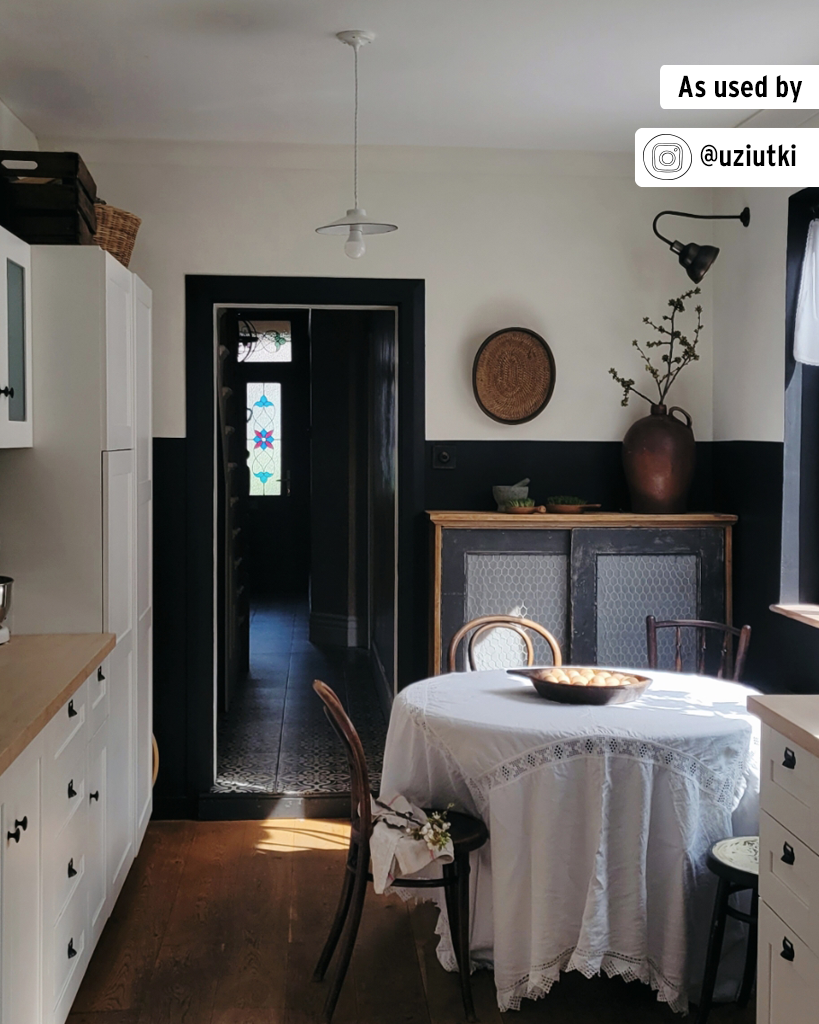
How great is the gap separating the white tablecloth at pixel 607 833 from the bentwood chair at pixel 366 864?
0.08 meters

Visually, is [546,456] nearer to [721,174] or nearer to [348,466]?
[721,174]

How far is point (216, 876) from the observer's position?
12.5 ft

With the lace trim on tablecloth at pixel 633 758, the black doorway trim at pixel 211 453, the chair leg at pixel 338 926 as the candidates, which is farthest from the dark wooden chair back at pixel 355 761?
the black doorway trim at pixel 211 453

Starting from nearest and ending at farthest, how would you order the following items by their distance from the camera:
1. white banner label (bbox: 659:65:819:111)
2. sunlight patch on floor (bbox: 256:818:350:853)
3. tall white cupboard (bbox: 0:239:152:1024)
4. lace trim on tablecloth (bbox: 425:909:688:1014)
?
lace trim on tablecloth (bbox: 425:909:688:1014) < tall white cupboard (bbox: 0:239:152:1024) < white banner label (bbox: 659:65:819:111) < sunlight patch on floor (bbox: 256:818:350:853)

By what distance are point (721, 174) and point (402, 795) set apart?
8.71ft

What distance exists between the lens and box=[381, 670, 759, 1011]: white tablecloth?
272 cm

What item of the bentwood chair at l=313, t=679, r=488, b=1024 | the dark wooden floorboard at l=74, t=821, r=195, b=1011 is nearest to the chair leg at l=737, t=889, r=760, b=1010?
the bentwood chair at l=313, t=679, r=488, b=1024

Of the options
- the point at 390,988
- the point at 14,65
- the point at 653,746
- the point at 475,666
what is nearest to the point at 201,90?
the point at 14,65

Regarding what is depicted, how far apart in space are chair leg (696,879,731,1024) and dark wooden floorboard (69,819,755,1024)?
0.64 ft

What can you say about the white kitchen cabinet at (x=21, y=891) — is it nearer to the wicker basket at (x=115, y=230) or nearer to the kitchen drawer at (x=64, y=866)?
the kitchen drawer at (x=64, y=866)

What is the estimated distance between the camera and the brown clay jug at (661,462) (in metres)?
4.26

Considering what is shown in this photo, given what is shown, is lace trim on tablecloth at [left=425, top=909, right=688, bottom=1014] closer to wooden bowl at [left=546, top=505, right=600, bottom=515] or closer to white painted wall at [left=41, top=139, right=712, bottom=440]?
wooden bowl at [left=546, top=505, right=600, bottom=515]

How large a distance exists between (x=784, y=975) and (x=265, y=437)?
839cm

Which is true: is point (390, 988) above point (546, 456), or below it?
below
